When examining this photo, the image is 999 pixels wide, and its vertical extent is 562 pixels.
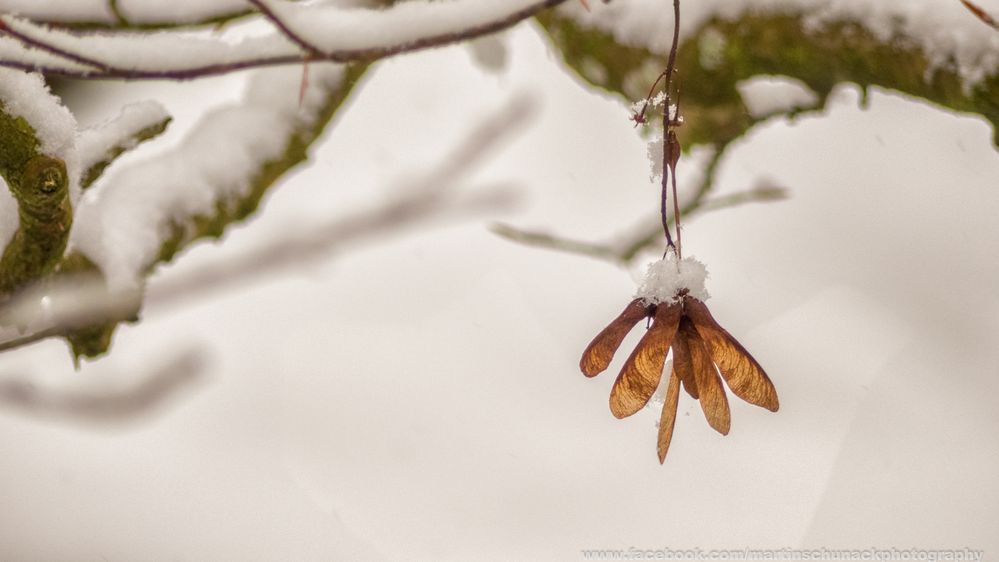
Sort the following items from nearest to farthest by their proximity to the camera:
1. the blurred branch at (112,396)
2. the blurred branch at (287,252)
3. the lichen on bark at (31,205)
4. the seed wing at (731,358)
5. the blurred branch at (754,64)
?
the seed wing at (731,358) < the lichen on bark at (31,205) < the blurred branch at (754,64) < the blurred branch at (287,252) < the blurred branch at (112,396)

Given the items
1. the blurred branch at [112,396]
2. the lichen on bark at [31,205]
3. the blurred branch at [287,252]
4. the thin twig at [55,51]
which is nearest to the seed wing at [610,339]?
the thin twig at [55,51]

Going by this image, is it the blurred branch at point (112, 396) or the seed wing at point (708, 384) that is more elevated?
the blurred branch at point (112, 396)

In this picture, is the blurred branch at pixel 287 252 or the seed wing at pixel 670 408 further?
the blurred branch at pixel 287 252

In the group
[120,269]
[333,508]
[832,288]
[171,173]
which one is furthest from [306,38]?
[333,508]

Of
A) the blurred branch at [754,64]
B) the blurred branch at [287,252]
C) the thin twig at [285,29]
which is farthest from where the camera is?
the blurred branch at [287,252]

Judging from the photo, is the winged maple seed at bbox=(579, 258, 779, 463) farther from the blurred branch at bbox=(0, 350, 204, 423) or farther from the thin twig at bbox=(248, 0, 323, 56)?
the blurred branch at bbox=(0, 350, 204, 423)

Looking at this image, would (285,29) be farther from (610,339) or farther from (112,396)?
(112,396)

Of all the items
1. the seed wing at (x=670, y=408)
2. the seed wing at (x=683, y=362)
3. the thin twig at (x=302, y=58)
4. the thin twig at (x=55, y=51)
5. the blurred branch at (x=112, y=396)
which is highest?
the blurred branch at (x=112, y=396)

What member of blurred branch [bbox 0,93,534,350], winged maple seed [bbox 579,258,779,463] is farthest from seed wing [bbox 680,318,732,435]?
blurred branch [bbox 0,93,534,350]

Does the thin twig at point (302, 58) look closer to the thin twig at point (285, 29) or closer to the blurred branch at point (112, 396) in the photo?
the thin twig at point (285, 29)
